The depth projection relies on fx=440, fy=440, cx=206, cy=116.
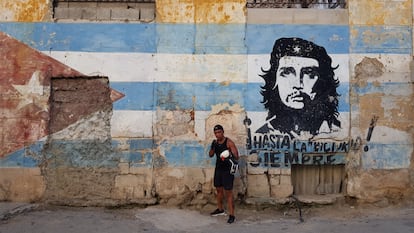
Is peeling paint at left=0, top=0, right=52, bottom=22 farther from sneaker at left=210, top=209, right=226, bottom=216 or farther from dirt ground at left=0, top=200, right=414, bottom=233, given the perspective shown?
sneaker at left=210, top=209, right=226, bottom=216

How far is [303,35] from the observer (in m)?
8.05

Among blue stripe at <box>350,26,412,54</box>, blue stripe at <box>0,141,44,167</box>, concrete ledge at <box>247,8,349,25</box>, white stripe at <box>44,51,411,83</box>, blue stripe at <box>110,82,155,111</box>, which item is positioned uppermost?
concrete ledge at <box>247,8,349,25</box>

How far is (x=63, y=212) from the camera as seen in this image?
7469mm

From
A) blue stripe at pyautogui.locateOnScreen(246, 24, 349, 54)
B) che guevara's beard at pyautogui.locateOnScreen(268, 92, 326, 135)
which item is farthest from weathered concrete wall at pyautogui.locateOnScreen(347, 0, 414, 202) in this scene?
che guevara's beard at pyautogui.locateOnScreen(268, 92, 326, 135)

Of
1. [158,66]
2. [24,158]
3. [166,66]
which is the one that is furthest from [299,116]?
[24,158]

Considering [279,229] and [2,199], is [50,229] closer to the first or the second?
[2,199]

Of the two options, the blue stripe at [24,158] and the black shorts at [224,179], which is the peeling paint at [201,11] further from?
the blue stripe at [24,158]

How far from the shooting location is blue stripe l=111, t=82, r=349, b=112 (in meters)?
7.93

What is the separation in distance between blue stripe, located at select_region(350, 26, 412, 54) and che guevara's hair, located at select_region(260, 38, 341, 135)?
0.63m

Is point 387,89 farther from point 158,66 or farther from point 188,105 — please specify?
point 158,66

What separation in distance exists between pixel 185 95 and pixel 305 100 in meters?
2.19

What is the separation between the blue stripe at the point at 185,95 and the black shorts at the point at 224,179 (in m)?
1.25

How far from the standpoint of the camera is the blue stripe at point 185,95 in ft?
26.0

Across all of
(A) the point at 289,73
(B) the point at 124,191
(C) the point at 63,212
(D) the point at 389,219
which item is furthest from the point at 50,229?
(D) the point at 389,219
